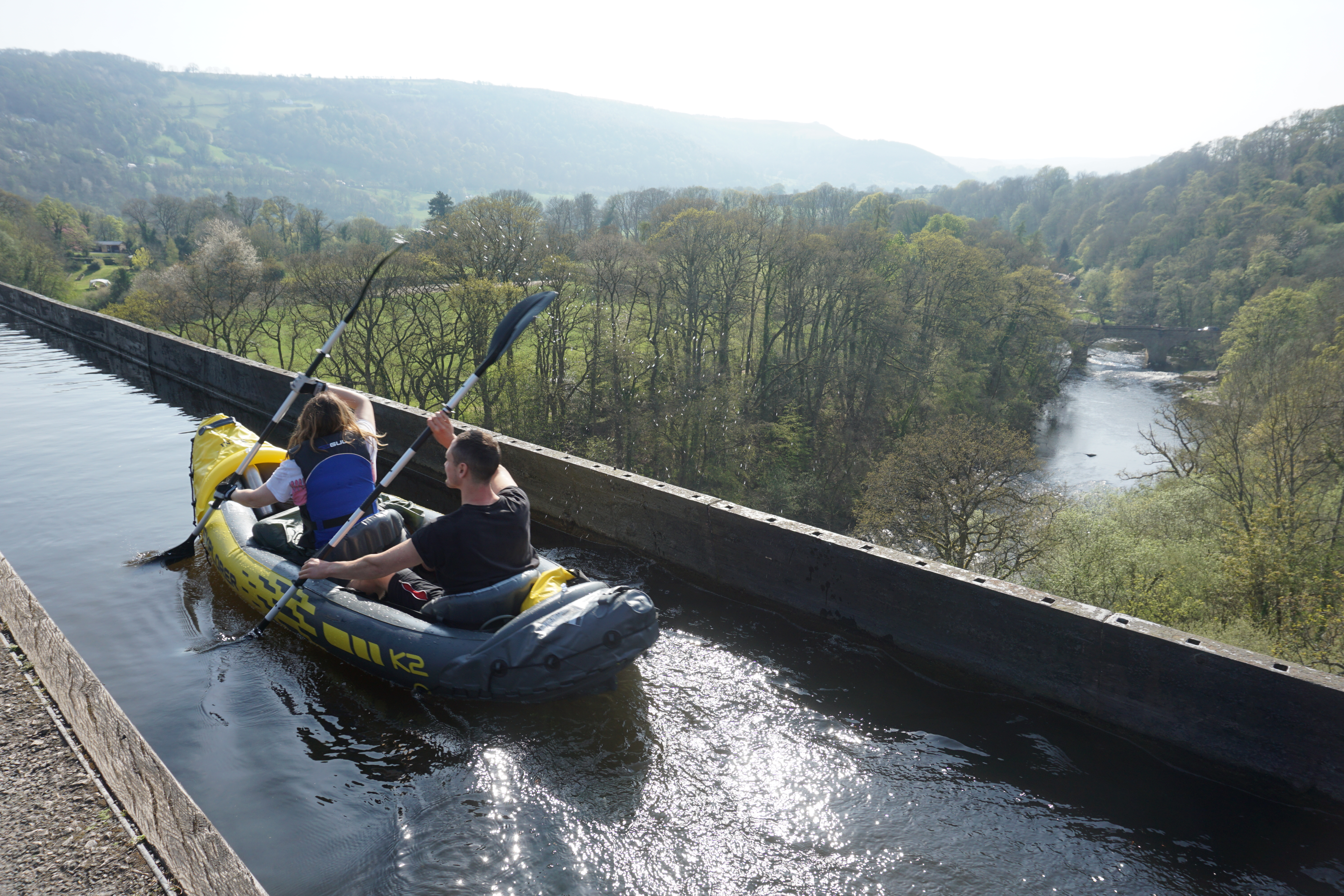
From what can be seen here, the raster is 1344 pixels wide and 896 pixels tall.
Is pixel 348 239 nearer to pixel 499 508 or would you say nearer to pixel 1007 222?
pixel 499 508

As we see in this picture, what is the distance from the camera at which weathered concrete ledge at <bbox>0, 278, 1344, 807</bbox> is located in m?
4.25

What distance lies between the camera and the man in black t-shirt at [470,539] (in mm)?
4402

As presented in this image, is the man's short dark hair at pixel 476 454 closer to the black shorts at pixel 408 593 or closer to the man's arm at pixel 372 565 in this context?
the man's arm at pixel 372 565

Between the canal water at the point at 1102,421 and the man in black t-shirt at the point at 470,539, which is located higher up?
the man in black t-shirt at the point at 470,539

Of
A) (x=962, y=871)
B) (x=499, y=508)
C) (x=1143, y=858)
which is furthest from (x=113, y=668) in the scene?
(x=1143, y=858)

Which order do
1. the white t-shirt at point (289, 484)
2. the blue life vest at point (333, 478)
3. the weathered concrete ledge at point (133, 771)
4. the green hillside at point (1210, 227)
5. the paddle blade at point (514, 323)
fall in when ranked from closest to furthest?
the weathered concrete ledge at point (133, 771) → the white t-shirt at point (289, 484) → the blue life vest at point (333, 478) → the paddle blade at point (514, 323) → the green hillside at point (1210, 227)

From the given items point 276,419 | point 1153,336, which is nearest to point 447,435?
point 276,419

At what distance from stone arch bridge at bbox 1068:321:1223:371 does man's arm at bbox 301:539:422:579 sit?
53.2 m

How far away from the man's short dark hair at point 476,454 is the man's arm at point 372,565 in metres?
0.70

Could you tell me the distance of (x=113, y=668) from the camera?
5.52m

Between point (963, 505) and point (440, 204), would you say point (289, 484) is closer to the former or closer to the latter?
point (963, 505)

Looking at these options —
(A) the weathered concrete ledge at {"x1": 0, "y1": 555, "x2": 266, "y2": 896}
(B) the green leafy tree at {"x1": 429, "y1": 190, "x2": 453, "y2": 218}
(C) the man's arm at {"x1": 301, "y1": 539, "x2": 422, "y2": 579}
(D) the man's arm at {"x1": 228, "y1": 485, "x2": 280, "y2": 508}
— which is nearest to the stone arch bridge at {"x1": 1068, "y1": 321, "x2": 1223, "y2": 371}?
(B) the green leafy tree at {"x1": 429, "y1": 190, "x2": 453, "y2": 218}

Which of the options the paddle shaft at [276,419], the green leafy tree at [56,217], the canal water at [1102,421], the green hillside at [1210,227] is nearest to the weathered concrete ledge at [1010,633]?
the paddle shaft at [276,419]

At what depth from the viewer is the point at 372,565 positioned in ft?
15.6
